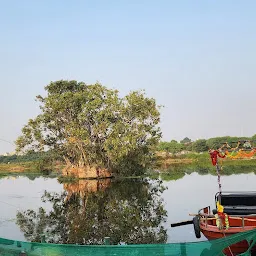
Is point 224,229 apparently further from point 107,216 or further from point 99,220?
point 107,216

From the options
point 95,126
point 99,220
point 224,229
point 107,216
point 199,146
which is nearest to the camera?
point 224,229

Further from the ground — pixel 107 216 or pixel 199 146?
pixel 199 146

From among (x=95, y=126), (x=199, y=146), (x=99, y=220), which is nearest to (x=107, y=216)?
(x=99, y=220)

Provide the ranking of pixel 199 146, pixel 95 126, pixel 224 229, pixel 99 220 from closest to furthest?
pixel 224 229 → pixel 99 220 → pixel 95 126 → pixel 199 146

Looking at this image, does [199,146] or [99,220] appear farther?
[199,146]

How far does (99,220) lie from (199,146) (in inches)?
3354

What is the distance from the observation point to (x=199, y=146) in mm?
101750

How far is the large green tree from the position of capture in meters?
43.5

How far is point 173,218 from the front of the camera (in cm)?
1841

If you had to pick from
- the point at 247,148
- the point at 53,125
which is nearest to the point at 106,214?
the point at 247,148

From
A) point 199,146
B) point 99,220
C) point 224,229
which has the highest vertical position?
point 199,146

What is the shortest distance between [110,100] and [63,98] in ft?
15.5

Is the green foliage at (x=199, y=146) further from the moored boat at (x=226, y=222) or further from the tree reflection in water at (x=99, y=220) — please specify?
the moored boat at (x=226, y=222)

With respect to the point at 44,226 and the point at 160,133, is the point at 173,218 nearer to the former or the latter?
the point at 44,226
